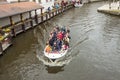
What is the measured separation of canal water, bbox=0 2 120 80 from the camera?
16562mm

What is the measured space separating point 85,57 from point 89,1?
56.9m

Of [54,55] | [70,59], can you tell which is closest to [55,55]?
[54,55]

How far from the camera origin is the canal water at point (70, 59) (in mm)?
16562

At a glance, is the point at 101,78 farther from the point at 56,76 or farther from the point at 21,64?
the point at 21,64

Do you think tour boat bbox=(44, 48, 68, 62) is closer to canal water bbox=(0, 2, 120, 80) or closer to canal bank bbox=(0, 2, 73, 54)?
canal water bbox=(0, 2, 120, 80)

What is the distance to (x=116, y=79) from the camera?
Answer: 15.6 metres

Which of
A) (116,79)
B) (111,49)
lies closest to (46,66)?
(116,79)

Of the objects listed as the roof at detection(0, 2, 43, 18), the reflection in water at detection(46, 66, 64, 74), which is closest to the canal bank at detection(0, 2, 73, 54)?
the roof at detection(0, 2, 43, 18)

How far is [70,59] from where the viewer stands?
19281 mm

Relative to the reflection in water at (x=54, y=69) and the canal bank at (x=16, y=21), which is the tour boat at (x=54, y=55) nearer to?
the reflection in water at (x=54, y=69)

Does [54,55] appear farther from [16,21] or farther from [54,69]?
[16,21]

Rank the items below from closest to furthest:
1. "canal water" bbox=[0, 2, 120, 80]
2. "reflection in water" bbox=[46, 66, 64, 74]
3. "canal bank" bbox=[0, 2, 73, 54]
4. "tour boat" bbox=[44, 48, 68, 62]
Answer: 1. "canal water" bbox=[0, 2, 120, 80]
2. "reflection in water" bbox=[46, 66, 64, 74]
3. "tour boat" bbox=[44, 48, 68, 62]
4. "canal bank" bbox=[0, 2, 73, 54]

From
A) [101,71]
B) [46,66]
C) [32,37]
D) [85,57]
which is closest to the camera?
[101,71]

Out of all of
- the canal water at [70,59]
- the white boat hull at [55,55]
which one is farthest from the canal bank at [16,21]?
the white boat hull at [55,55]
